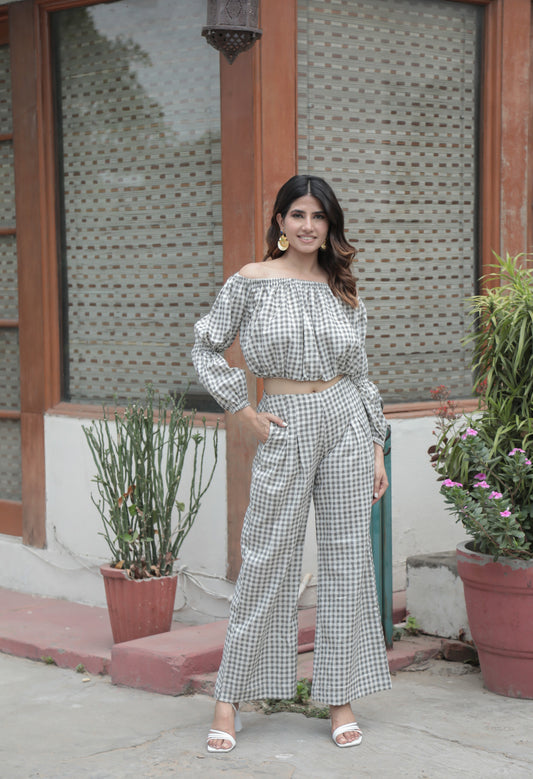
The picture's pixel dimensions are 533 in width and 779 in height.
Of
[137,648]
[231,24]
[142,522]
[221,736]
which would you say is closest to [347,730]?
[221,736]

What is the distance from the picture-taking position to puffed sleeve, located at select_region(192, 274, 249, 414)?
3.72 m

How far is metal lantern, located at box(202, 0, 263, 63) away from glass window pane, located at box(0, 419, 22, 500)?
2666mm

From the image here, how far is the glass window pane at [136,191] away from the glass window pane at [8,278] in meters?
0.47

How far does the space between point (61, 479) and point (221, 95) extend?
7.08 feet

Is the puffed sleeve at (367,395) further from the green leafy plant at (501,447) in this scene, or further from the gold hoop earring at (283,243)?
the green leafy plant at (501,447)

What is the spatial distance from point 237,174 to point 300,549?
6.25 ft

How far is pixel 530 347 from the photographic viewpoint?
14.3 ft

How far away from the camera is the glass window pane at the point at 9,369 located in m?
6.23

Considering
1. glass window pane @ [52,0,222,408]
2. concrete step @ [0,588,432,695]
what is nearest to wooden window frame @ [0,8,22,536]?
glass window pane @ [52,0,222,408]

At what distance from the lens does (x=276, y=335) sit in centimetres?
369

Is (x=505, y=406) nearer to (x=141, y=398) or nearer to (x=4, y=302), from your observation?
(x=141, y=398)

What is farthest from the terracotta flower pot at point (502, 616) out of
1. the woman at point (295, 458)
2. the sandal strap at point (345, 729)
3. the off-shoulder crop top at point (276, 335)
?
the off-shoulder crop top at point (276, 335)

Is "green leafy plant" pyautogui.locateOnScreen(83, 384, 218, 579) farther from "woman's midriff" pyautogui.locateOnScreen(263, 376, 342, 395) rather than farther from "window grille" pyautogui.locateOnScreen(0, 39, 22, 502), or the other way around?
"window grille" pyautogui.locateOnScreen(0, 39, 22, 502)

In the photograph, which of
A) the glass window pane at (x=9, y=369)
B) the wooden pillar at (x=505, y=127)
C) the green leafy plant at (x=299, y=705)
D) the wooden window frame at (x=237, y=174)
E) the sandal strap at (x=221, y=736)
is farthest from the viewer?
the glass window pane at (x=9, y=369)
